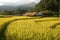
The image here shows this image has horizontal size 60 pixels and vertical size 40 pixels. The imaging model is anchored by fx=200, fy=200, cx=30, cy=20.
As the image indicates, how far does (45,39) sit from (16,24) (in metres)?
1.85

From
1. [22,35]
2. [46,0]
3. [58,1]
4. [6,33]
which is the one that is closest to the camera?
[22,35]

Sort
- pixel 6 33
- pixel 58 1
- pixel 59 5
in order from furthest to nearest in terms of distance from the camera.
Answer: pixel 58 1
pixel 59 5
pixel 6 33

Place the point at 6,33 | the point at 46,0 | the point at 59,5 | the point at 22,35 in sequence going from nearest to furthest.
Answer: the point at 22,35 < the point at 6,33 < the point at 59,5 < the point at 46,0

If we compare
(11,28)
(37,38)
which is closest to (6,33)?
(11,28)

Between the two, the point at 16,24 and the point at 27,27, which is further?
the point at 16,24

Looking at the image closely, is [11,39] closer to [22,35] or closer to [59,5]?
[22,35]

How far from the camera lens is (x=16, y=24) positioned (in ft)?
25.8

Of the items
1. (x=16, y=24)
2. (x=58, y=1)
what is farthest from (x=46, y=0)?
(x=16, y=24)

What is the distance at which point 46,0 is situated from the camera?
3059 centimetres

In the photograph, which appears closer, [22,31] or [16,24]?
[22,31]

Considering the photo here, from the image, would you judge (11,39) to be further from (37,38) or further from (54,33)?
(54,33)

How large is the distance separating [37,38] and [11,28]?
147 cm

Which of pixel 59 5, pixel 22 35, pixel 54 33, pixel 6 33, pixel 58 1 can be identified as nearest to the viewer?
pixel 54 33

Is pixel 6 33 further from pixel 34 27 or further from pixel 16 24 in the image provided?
pixel 34 27
